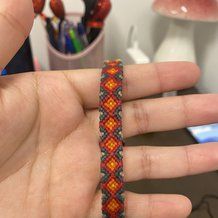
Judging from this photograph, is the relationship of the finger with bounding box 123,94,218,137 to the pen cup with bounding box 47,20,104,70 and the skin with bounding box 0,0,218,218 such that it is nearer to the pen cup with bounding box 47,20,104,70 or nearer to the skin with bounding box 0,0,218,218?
the skin with bounding box 0,0,218,218

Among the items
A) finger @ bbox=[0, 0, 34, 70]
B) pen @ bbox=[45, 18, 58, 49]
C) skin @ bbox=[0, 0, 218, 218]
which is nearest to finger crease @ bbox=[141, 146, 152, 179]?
skin @ bbox=[0, 0, 218, 218]

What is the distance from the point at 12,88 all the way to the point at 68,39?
0.91ft

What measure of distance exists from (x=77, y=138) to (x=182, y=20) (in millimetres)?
323

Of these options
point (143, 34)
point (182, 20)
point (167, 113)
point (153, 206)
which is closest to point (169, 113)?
point (167, 113)

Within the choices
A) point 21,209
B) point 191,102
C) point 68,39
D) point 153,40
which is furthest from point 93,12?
point 21,209

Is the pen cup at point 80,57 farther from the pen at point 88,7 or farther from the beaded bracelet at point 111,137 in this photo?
the beaded bracelet at point 111,137

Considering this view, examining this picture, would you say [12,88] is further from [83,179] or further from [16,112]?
[83,179]

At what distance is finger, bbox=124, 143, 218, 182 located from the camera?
44 cm

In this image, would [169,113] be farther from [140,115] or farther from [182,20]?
[182,20]

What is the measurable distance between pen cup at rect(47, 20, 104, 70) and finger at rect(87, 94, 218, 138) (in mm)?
211

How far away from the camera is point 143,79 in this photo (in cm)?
46

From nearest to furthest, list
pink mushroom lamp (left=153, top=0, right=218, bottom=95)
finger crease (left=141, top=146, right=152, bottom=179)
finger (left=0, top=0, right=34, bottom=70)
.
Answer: finger (left=0, top=0, right=34, bottom=70)
finger crease (left=141, top=146, right=152, bottom=179)
pink mushroom lamp (left=153, top=0, right=218, bottom=95)

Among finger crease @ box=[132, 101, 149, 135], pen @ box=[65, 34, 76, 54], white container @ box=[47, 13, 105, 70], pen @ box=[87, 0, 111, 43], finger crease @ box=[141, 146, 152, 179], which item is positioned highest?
pen @ box=[87, 0, 111, 43]

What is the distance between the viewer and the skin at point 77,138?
1.30ft
